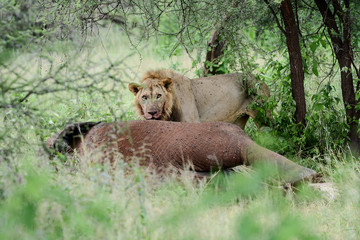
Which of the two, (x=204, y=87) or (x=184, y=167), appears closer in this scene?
(x=184, y=167)

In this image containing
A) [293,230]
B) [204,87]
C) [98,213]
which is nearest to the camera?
[293,230]

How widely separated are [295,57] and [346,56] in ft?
1.96

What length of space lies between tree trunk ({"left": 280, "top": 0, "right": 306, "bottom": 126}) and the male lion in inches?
35.5

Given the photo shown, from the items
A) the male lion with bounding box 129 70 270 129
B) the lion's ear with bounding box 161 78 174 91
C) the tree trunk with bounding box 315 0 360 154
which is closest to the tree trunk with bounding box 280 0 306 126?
the tree trunk with bounding box 315 0 360 154

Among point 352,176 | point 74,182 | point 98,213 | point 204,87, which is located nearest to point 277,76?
point 204,87

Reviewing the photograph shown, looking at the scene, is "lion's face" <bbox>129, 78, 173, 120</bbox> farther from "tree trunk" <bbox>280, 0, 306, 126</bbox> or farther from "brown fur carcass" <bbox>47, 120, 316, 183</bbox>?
"brown fur carcass" <bbox>47, 120, 316, 183</bbox>

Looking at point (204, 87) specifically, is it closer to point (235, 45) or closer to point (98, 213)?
point (235, 45)

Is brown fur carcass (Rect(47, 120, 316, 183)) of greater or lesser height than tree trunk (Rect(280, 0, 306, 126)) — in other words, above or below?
below

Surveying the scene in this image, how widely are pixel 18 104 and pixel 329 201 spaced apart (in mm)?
2628

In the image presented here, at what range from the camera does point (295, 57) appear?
21.5 feet

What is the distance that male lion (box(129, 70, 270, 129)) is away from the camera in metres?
7.29

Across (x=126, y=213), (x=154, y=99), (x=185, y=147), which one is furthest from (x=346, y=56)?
(x=126, y=213)

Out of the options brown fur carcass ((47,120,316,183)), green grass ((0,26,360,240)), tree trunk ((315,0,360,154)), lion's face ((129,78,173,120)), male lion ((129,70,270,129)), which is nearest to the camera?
green grass ((0,26,360,240))

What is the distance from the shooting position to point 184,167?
14.8ft
